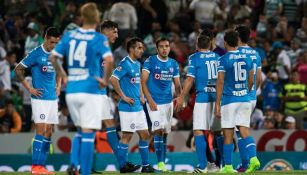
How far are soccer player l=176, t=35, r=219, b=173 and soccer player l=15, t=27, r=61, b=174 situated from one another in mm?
2456

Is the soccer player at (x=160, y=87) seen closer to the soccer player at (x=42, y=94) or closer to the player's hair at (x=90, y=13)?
the soccer player at (x=42, y=94)

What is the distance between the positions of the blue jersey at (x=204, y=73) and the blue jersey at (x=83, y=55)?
4264 mm

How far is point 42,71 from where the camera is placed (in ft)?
56.6

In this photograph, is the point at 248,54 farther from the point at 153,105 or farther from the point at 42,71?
the point at 42,71

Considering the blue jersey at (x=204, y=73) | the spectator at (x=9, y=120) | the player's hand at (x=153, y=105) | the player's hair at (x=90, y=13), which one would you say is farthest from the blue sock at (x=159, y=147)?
the spectator at (x=9, y=120)

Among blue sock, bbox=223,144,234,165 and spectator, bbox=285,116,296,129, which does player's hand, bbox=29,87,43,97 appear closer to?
blue sock, bbox=223,144,234,165

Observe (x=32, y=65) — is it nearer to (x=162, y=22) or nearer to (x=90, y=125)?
(x=90, y=125)

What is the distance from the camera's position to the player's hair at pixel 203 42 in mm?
17844

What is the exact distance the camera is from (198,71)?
18.0m

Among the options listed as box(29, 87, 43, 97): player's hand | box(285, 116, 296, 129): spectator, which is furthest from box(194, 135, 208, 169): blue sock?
box(285, 116, 296, 129): spectator

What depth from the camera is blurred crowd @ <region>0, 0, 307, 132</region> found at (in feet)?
81.4

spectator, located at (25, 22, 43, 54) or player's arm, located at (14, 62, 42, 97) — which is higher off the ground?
spectator, located at (25, 22, 43, 54)

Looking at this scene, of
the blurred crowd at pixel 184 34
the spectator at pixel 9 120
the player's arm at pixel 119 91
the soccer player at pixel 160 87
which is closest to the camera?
the player's arm at pixel 119 91

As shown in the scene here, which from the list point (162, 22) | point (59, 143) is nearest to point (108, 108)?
point (59, 143)
